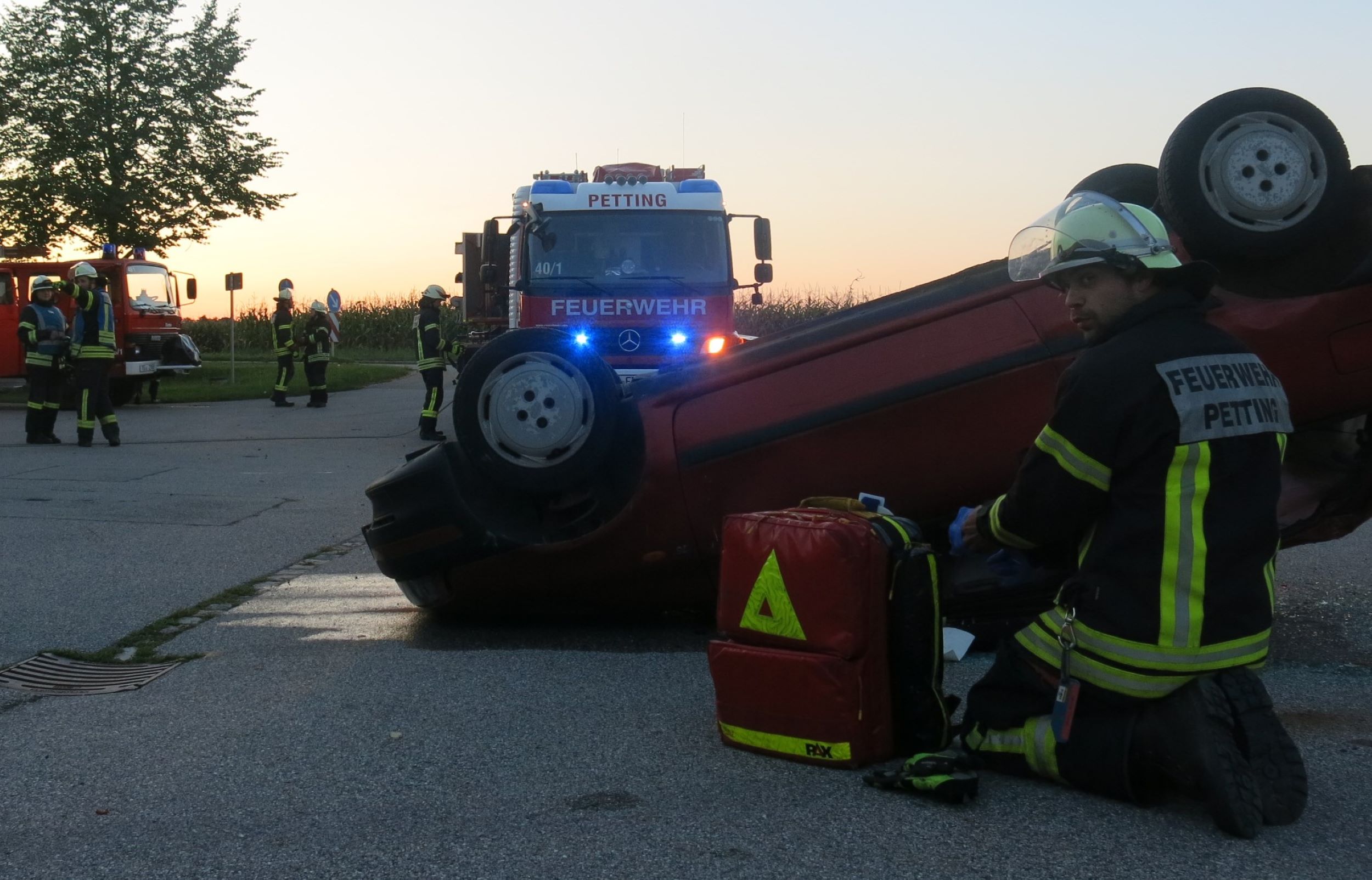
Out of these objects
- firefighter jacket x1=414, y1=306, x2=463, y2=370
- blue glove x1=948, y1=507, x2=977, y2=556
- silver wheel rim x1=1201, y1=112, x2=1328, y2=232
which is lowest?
blue glove x1=948, y1=507, x2=977, y2=556

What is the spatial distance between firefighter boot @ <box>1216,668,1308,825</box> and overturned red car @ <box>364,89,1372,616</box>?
1.77 meters

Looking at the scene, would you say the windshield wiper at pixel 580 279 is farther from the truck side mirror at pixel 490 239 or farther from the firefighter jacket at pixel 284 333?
the firefighter jacket at pixel 284 333

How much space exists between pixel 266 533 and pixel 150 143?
27.5 metres

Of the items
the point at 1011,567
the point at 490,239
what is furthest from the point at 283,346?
the point at 1011,567

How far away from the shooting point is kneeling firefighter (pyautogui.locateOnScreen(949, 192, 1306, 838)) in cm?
341

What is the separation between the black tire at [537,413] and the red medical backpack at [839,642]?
155 centimetres

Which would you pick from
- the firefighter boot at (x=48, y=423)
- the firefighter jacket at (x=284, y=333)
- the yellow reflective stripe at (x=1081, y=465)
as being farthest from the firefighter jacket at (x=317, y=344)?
the yellow reflective stripe at (x=1081, y=465)

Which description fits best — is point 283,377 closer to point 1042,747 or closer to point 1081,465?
point 1042,747

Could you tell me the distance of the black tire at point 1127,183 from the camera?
548 centimetres

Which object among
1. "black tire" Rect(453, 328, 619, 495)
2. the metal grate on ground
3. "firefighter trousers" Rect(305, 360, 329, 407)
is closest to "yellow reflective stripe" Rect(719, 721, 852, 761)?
"black tire" Rect(453, 328, 619, 495)

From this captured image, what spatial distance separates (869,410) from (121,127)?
104ft

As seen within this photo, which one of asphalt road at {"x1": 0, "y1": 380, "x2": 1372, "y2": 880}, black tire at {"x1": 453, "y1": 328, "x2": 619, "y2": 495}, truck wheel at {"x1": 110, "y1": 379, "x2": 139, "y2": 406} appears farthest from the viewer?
truck wheel at {"x1": 110, "y1": 379, "x2": 139, "y2": 406}

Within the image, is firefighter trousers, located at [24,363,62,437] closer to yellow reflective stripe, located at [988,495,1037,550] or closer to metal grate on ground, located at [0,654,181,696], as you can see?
metal grate on ground, located at [0,654,181,696]

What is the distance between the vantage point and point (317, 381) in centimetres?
2295
